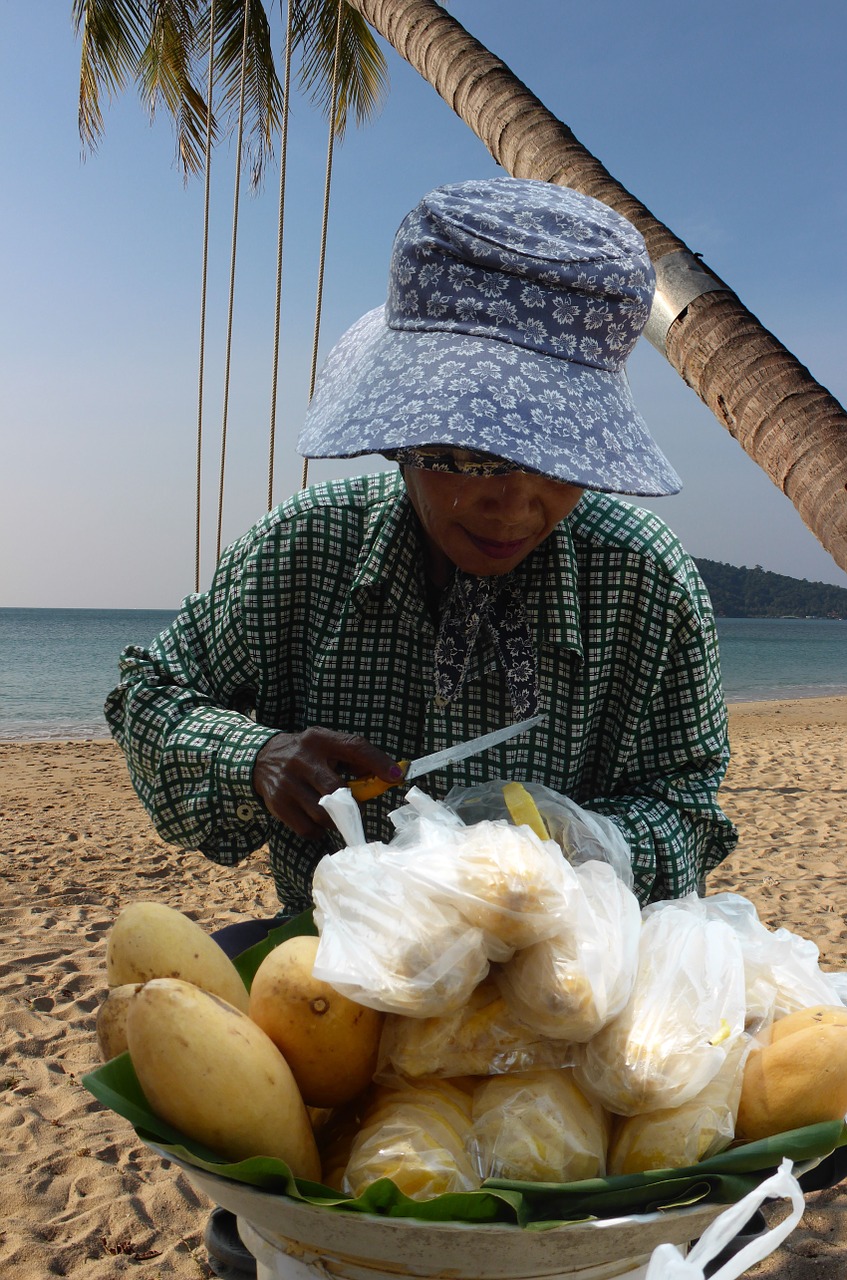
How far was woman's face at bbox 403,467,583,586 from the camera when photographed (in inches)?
54.0

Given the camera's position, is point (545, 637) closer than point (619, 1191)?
No

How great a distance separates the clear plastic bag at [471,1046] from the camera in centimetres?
100

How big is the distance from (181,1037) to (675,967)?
1.72ft

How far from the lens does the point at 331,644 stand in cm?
180

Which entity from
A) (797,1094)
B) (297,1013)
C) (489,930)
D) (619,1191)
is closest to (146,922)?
(297,1013)

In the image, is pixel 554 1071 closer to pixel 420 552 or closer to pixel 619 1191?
pixel 619 1191

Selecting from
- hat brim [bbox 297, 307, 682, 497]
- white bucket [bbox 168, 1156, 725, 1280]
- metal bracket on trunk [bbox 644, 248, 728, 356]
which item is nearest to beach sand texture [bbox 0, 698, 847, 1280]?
white bucket [bbox 168, 1156, 725, 1280]

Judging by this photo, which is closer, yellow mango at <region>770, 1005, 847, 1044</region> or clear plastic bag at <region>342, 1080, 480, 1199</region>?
clear plastic bag at <region>342, 1080, 480, 1199</region>

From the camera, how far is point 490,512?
1396 mm

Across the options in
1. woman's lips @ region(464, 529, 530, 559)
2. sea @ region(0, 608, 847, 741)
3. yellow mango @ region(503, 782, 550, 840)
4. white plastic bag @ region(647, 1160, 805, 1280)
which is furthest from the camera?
sea @ region(0, 608, 847, 741)

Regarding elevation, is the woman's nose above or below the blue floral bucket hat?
below

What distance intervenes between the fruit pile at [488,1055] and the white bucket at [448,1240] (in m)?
0.04

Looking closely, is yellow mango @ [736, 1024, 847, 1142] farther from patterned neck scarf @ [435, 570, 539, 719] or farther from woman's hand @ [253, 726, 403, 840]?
patterned neck scarf @ [435, 570, 539, 719]

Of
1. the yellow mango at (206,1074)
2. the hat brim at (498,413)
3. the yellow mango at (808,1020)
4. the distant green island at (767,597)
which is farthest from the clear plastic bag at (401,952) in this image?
the distant green island at (767,597)
